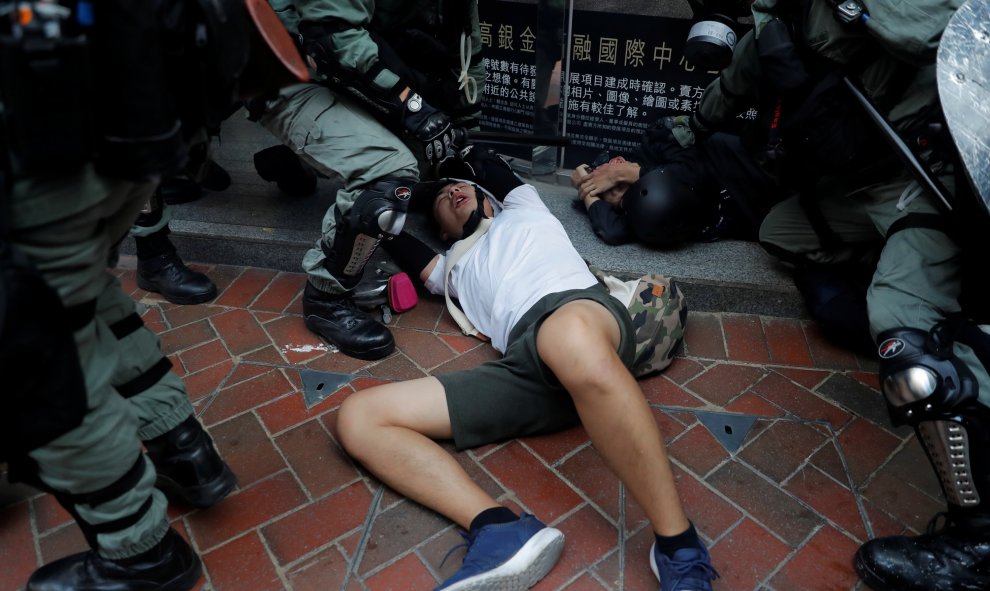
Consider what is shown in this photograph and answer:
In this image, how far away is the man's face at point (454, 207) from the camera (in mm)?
3053

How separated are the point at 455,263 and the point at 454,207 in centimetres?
26

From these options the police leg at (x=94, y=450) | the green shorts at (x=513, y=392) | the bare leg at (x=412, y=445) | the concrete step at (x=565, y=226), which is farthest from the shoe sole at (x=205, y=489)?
the concrete step at (x=565, y=226)

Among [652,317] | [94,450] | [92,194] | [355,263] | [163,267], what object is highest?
[92,194]

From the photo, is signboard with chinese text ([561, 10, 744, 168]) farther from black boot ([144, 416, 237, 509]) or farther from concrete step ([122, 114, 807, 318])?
black boot ([144, 416, 237, 509])

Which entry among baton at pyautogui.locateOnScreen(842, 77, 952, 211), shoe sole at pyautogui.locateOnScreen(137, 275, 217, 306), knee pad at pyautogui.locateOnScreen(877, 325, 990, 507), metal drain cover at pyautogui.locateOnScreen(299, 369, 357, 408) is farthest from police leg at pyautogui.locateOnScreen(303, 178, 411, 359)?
knee pad at pyautogui.locateOnScreen(877, 325, 990, 507)

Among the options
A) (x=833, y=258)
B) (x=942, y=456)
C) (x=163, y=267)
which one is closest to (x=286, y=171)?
(x=163, y=267)

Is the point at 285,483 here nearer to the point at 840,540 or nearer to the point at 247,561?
the point at 247,561

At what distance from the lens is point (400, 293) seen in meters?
3.12

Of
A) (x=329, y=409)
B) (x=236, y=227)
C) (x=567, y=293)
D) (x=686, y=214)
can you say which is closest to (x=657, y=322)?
(x=567, y=293)

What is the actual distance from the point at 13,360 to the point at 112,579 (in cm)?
77

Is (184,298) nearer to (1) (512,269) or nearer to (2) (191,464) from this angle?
(2) (191,464)

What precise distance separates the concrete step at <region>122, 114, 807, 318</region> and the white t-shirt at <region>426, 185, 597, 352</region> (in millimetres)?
490

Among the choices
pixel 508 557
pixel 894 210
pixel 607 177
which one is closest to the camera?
pixel 508 557

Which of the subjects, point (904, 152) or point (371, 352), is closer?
point (904, 152)
